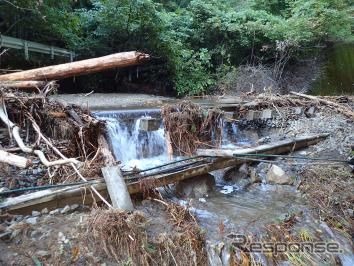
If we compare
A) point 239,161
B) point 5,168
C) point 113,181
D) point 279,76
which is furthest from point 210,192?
point 279,76

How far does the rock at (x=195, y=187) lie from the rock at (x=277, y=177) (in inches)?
44.2

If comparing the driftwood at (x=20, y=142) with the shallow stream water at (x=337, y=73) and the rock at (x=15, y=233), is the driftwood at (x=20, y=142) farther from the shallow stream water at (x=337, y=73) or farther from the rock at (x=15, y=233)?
the shallow stream water at (x=337, y=73)

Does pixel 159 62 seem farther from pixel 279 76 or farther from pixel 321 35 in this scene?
pixel 321 35

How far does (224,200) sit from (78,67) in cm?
447

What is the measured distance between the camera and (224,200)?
491 cm

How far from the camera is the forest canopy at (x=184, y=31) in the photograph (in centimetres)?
1016

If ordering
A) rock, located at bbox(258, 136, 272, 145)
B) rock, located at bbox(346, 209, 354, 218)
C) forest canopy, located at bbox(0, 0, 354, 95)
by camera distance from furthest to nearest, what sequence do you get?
forest canopy, located at bbox(0, 0, 354, 95) < rock, located at bbox(258, 136, 272, 145) < rock, located at bbox(346, 209, 354, 218)

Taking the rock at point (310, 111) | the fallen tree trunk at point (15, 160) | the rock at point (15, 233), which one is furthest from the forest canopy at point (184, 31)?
the rock at point (15, 233)

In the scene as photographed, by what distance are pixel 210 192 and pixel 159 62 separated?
25.1ft

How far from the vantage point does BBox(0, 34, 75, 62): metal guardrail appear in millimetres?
8212

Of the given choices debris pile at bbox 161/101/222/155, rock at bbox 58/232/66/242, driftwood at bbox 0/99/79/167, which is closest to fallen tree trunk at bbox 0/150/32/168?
driftwood at bbox 0/99/79/167

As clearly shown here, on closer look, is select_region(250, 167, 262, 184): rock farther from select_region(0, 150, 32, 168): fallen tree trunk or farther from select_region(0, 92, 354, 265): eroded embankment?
select_region(0, 150, 32, 168): fallen tree trunk

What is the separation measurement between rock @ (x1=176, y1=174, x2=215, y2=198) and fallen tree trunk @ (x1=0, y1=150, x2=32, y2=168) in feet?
6.90

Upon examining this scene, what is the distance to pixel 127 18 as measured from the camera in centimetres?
1066
